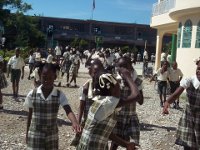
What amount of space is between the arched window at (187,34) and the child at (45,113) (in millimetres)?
13016

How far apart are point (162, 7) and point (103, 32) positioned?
43.8m

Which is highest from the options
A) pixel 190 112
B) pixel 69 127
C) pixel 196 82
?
pixel 196 82

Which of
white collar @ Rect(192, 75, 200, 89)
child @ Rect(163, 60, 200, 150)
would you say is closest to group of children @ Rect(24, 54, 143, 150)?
child @ Rect(163, 60, 200, 150)

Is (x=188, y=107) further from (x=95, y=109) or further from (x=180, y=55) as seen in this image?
(x=180, y=55)

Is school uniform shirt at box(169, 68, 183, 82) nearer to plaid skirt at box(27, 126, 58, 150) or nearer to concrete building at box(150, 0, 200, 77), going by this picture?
concrete building at box(150, 0, 200, 77)

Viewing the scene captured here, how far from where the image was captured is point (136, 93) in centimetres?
411

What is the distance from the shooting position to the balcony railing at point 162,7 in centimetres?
2130

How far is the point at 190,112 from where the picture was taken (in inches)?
217

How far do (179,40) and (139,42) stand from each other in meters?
49.3

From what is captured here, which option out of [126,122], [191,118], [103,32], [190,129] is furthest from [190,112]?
[103,32]

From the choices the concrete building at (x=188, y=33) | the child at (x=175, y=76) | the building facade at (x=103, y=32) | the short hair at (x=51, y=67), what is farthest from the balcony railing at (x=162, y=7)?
the building facade at (x=103, y=32)

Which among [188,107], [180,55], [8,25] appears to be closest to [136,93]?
[188,107]

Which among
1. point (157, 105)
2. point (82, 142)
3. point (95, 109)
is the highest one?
point (95, 109)

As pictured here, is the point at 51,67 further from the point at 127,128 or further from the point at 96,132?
the point at 127,128
